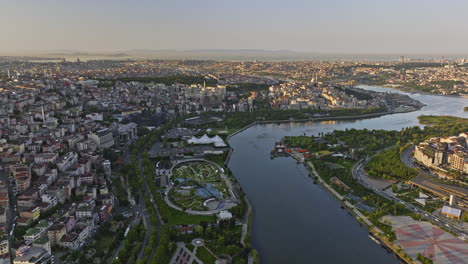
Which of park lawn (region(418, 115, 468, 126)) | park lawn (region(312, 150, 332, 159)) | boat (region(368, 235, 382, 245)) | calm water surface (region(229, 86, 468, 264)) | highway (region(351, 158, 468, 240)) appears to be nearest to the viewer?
calm water surface (region(229, 86, 468, 264))

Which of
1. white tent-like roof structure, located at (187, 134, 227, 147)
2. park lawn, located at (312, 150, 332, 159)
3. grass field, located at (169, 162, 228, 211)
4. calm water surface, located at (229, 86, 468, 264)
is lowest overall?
calm water surface, located at (229, 86, 468, 264)

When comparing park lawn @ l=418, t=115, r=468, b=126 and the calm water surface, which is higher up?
park lawn @ l=418, t=115, r=468, b=126

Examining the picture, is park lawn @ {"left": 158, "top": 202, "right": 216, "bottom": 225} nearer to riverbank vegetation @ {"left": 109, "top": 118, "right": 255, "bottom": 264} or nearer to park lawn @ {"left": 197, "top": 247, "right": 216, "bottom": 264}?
riverbank vegetation @ {"left": 109, "top": 118, "right": 255, "bottom": 264}

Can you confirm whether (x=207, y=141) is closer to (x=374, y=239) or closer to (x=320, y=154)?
(x=320, y=154)

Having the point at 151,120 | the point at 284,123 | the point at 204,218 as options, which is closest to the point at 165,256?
the point at 204,218

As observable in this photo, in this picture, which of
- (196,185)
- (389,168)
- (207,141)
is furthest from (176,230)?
(207,141)

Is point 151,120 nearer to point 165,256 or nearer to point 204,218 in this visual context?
point 204,218

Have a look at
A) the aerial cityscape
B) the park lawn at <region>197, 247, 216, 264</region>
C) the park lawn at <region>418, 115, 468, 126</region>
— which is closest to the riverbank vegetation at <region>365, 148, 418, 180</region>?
the aerial cityscape
